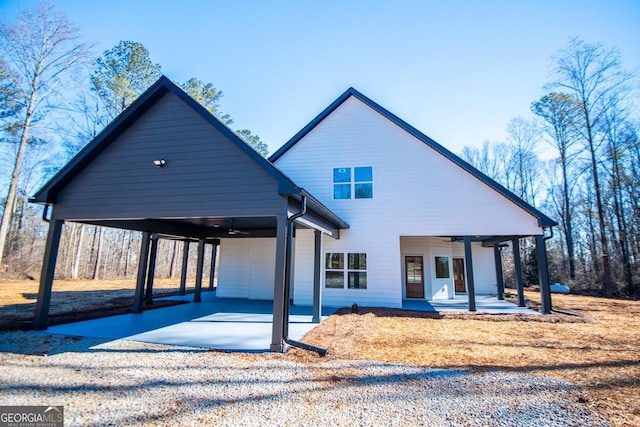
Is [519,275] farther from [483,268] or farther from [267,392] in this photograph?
[267,392]

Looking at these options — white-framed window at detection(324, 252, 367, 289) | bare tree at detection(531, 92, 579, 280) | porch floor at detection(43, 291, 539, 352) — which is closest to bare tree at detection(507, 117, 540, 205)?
bare tree at detection(531, 92, 579, 280)

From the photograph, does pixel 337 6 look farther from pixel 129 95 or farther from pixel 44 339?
pixel 129 95

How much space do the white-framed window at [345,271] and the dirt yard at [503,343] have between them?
1453 millimetres

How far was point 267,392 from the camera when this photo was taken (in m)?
3.59

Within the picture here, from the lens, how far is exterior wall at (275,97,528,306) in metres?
10.6

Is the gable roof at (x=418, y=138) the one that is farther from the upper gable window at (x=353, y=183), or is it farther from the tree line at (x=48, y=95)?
the tree line at (x=48, y=95)

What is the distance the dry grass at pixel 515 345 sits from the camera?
3.90 metres

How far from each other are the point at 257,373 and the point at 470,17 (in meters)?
10.1

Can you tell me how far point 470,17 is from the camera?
8.25m

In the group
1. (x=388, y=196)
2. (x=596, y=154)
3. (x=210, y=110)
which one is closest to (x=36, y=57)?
(x=210, y=110)

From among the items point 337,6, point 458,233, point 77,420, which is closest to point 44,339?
point 77,420

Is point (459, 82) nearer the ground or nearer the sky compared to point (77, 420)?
nearer the sky

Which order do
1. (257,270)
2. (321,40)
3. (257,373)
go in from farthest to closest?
(257,270) < (321,40) < (257,373)

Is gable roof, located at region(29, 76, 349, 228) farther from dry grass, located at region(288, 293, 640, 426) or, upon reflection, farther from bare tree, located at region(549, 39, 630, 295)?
bare tree, located at region(549, 39, 630, 295)
